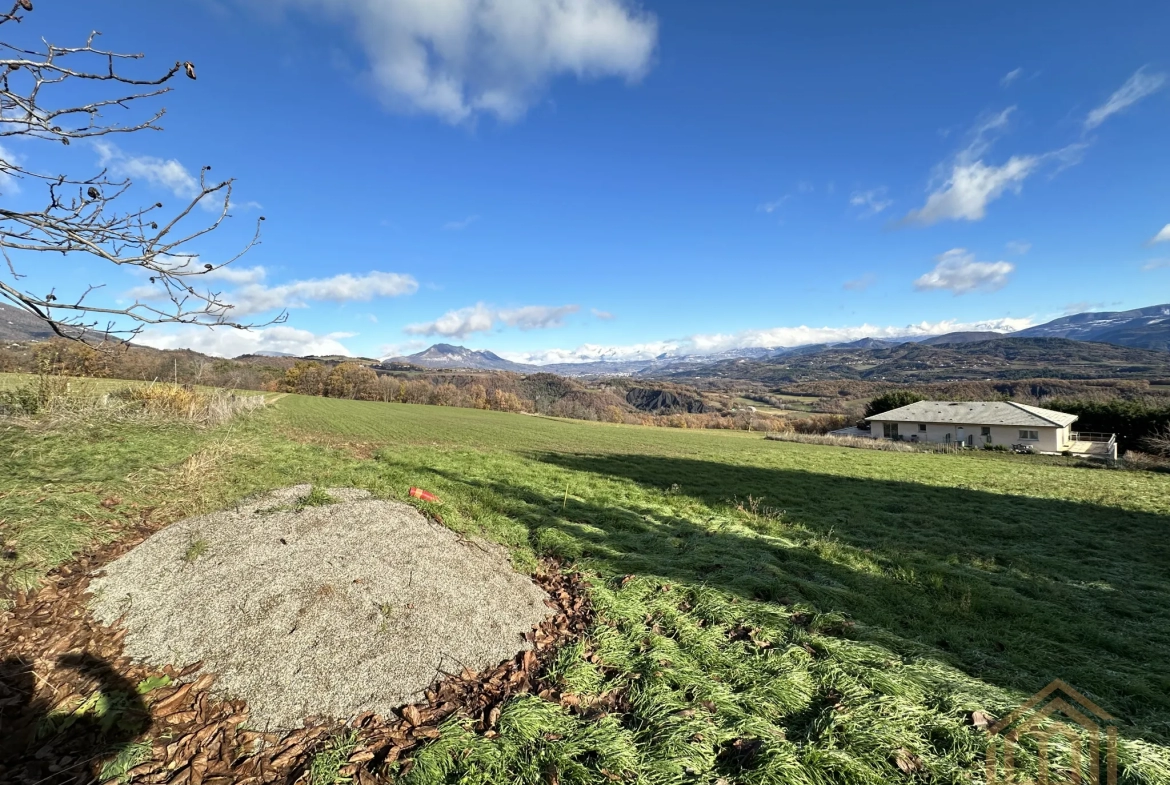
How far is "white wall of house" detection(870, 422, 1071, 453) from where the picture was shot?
45594 mm

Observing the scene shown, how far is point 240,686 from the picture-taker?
379 cm

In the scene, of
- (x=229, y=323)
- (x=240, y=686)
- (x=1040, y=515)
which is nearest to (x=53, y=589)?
(x=240, y=686)

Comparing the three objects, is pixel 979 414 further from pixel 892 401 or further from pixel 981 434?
pixel 892 401

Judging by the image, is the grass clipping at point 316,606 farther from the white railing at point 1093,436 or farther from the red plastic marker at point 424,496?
the white railing at point 1093,436

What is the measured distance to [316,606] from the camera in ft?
15.6

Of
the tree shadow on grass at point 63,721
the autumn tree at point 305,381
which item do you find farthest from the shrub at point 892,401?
the autumn tree at point 305,381

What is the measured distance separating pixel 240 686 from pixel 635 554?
527 cm

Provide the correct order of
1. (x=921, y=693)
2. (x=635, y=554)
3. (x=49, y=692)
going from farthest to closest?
(x=635, y=554) → (x=921, y=693) → (x=49, y=692)

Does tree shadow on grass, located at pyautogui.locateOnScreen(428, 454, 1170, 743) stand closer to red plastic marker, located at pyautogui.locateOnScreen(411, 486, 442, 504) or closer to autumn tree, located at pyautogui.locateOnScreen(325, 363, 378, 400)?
red plastic marker, located at pyautogui.locateOnScreen(411, 486, 442, 504)

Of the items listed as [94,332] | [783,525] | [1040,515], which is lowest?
[1040,515]

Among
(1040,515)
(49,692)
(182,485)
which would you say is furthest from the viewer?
(1040,515)

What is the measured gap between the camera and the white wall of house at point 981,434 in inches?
1795

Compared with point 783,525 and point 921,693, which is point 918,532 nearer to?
point 783,525

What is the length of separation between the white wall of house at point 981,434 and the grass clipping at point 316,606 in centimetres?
6099
